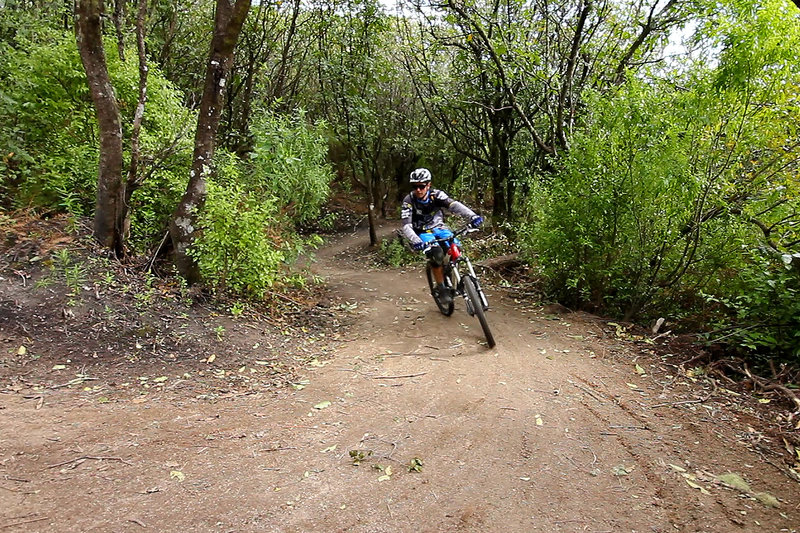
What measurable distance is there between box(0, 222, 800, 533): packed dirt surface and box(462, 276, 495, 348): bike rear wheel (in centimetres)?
19

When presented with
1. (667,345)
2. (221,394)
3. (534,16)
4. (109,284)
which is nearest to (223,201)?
(109,284)

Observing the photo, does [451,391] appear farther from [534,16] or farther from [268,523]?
[534,16]

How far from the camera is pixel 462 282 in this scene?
6.29m

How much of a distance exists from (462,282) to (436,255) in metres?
0.77

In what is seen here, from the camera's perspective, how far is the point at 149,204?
7.11m

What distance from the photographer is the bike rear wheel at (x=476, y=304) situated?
19.1ft

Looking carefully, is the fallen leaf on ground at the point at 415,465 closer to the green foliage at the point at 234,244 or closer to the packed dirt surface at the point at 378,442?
the packed dirt surface at the point at 378,442

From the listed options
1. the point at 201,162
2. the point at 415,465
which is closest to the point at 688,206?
the point at 415,465

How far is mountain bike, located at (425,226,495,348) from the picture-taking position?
5.90m

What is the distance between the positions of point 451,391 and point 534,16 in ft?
31.7

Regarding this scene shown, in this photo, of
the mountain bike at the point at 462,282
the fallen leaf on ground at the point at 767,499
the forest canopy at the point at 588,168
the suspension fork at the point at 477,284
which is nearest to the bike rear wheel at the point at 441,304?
the mountain bike at the point at 462,282

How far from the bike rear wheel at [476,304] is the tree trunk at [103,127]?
437 centimetres

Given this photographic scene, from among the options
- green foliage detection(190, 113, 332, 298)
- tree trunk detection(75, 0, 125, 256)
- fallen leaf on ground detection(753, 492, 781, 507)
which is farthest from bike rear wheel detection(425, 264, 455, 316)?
fallen leaf on ground detection(753, 492, 781, 507)

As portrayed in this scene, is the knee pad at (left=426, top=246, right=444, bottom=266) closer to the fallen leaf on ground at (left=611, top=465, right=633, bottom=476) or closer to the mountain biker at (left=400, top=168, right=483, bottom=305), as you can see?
the mountain biker at (left=400, top=168, right=483, bottom=305)
